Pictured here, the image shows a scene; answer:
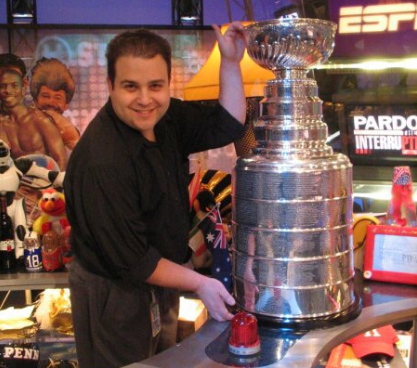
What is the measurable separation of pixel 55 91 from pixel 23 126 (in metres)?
0.36

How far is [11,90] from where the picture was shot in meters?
Result: 4.38

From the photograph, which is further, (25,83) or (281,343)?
(25,83)

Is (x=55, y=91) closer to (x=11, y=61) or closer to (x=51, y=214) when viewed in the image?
(x=11, y=61)

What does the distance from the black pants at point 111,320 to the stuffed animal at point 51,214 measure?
30.0 inches

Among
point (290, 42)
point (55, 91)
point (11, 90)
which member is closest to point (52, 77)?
point (55, 91)

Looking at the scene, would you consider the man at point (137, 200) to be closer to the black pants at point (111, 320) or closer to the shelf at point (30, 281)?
the black pants at point (111, 320)

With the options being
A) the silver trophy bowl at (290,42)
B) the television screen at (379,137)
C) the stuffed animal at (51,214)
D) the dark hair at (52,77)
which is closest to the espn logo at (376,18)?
the television screen at (379,137)

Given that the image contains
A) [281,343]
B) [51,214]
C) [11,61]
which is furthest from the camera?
[11,61]

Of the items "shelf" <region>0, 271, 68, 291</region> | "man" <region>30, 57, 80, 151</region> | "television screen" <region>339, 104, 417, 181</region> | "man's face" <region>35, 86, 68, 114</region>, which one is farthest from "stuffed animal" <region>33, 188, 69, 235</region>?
"television screen" <region>339, 104, 417, 181</region>

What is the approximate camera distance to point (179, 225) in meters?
1.63

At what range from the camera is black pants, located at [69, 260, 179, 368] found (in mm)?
1620

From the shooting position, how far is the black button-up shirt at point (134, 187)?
137 centimetres

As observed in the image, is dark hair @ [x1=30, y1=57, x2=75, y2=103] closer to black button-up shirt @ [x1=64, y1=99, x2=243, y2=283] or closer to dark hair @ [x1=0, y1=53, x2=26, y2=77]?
dark hair @ [x1=0, y1=53, x2=26, y2=77]

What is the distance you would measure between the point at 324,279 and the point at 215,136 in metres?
0.64
